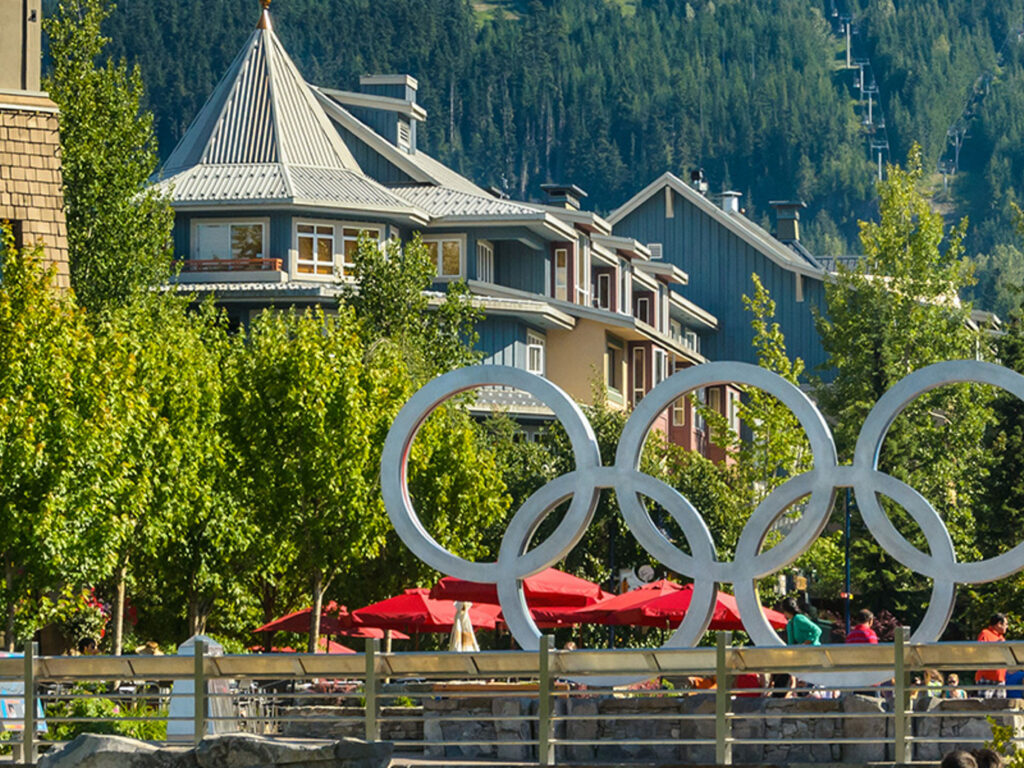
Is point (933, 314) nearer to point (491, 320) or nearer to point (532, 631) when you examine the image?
point (491, 320)

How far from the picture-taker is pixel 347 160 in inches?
2418

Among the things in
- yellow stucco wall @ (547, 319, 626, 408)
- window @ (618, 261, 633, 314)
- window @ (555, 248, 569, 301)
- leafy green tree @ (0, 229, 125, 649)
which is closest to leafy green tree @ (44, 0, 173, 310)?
leafy green tree @ (0, 229, 125, 649)

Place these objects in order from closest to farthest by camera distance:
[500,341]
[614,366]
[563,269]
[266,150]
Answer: [500,341], [266,150], [563,269], [614,366]

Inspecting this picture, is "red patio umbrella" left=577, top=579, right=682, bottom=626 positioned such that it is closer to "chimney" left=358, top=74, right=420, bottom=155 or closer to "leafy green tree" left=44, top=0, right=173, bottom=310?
"leafy green tree" left=44, top=0, right=173, bottom=310

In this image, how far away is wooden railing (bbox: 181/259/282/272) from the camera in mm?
54688

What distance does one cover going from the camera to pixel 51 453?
28.3 m

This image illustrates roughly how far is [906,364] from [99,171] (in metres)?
19.2

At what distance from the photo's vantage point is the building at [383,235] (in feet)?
180

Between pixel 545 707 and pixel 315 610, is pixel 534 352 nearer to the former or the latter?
pixel 315 610

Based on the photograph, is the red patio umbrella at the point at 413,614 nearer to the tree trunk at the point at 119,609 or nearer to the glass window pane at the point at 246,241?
the tree trunk at the point at 119,609

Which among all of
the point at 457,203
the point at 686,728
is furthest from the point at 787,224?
the point at 686,728

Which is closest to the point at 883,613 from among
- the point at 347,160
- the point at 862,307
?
the point at 862,307

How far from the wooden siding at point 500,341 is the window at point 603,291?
805cm

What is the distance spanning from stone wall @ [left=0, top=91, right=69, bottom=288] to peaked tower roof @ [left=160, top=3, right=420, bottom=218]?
59.9 ft
